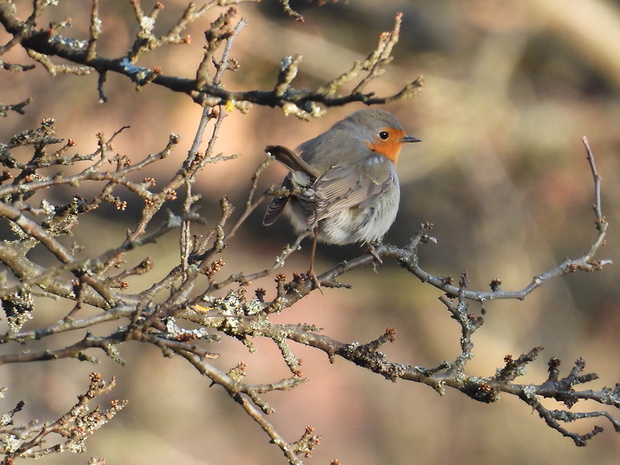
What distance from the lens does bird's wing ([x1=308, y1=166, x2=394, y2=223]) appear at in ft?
15.2

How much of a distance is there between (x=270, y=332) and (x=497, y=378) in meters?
0.86

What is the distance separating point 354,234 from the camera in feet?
16.3

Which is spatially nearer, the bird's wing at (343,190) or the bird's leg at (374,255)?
the bird's leg at (374,255)

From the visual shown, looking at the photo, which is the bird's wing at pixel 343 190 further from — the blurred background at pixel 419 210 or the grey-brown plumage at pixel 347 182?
the blurred background at pixel 419 210

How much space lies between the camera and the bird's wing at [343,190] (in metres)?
4.64

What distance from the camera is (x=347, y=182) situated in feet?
16.1

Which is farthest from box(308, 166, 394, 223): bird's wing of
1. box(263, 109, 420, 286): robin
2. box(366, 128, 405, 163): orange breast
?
box(366, 128, 405, 163): orange breast

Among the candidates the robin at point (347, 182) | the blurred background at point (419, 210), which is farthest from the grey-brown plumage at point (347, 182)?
the blurred background at point (419, 210)

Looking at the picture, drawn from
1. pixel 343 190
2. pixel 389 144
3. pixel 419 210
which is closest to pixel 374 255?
pixel 343 190

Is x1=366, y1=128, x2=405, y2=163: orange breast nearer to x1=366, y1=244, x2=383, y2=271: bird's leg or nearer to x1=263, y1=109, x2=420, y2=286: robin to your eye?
x1=263, y1=109, x2=420, y2=286: robin

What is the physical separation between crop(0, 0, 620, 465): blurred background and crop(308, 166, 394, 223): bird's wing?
13.9ft

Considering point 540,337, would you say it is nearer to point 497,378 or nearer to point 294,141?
point 294,141

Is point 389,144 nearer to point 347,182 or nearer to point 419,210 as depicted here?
point 347,182

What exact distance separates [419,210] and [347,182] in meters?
5.58
